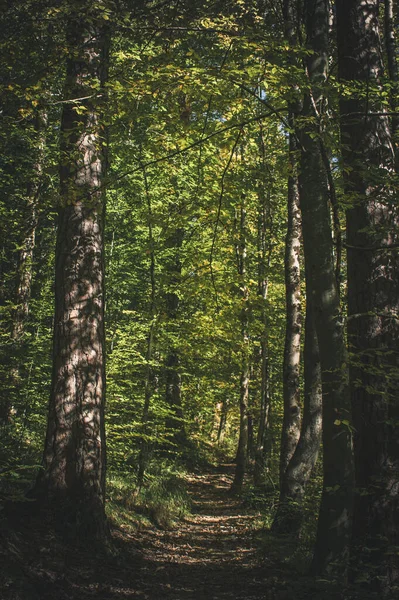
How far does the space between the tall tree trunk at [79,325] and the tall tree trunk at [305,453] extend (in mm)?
3911

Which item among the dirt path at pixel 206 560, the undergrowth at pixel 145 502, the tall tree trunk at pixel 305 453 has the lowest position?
the dirt path at pixel 206 560

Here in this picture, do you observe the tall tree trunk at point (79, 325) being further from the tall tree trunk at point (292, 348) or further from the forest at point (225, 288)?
the tall tree trunk at point (292, 348)

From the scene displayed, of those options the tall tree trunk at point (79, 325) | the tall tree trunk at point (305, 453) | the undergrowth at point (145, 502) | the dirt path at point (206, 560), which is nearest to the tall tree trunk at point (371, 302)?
A: the dirt path at point (206, 560)

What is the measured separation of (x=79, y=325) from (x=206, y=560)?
409cm

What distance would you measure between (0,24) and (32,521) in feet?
Result: 21.8

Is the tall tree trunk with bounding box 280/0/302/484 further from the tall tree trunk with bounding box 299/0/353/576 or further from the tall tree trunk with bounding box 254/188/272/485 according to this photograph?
the tall tree trunk with bounding box 299/0/353/576

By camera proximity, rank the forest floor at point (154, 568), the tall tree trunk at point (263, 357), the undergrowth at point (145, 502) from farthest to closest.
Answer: the tall tree trunk at point (263, 357) < the undergrowth at point (145, 502) < the forest floor at point (154, 568)

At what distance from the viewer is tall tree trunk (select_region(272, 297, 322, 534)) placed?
859 centimetres

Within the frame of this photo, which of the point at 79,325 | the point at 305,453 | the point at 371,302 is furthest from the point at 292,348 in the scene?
the point at 371,302

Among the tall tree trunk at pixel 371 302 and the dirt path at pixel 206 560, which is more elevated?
the tall tree trunk at pixel 371 302

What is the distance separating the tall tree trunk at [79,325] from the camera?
5656 mm

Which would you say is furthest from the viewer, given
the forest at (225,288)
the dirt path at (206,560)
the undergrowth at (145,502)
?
the undergrowth at (145,502)

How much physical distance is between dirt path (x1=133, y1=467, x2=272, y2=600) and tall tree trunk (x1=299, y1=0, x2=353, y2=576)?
1125 millimetres

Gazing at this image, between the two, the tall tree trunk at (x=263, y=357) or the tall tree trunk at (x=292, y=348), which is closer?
the tall tree trunk at (x=292, y=348)
